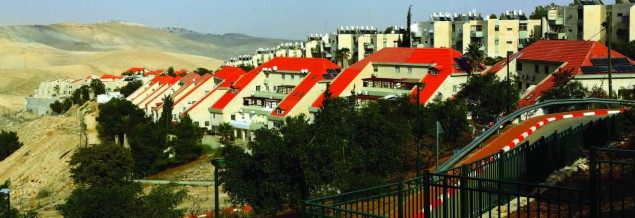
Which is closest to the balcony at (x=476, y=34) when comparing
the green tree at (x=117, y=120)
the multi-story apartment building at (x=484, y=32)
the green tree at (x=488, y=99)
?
the multi-story apartment building at (x=484, y=32)

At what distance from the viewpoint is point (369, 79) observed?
6097cm

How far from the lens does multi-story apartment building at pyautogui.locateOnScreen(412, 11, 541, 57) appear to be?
73.8 meters

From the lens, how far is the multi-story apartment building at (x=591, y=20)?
63656mm

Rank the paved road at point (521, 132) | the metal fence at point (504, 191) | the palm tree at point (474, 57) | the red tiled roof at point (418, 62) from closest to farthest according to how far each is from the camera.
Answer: the metal fence at point (504, 191) < the paved road at point (521, 132) < the red tiled roof at point (418, 62) < the palm tree at point (474, 57)

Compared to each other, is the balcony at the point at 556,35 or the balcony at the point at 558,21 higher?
the balcony at the point at 558,21

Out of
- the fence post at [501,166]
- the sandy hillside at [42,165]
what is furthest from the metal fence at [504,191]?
the sandy hillside at [42,165]

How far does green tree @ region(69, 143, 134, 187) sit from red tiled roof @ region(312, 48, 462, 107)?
14880 mm

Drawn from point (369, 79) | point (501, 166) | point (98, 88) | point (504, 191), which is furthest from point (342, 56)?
point (504, 191)

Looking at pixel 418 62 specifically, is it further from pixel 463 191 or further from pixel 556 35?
pixel 463 191

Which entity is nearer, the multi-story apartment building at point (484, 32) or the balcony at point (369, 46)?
the multi-story apartment building at point (484, 32)

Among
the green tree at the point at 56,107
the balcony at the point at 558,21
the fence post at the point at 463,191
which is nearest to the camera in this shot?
the fence post at the point at 463,191

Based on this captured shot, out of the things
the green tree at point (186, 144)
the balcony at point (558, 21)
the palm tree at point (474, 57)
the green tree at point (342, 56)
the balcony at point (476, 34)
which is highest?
the balcony at point (558, 21)

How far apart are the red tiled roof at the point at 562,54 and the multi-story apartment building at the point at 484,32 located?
63.1 feet

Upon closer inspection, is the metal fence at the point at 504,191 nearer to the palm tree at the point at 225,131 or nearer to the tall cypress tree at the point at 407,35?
the palm tree at the point at 225,131
